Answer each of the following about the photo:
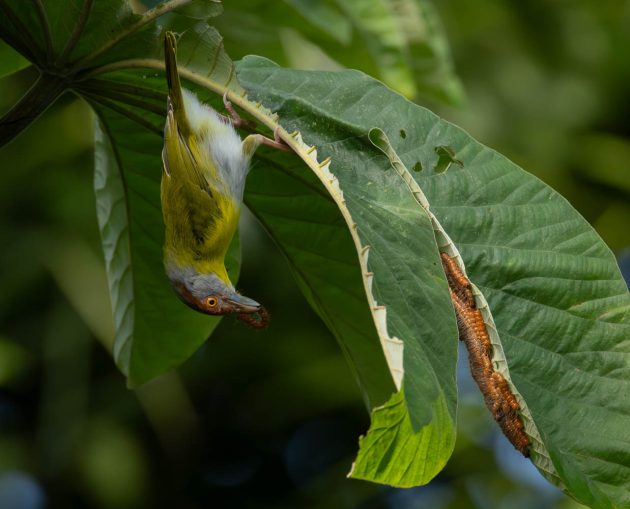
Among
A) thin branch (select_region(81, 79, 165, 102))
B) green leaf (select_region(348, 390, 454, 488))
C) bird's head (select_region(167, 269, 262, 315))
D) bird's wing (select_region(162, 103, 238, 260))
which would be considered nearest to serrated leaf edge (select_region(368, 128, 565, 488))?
green leaf (select_region(348, 390, 454, 488))

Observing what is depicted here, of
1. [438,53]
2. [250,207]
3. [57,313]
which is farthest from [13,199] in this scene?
[250,207]

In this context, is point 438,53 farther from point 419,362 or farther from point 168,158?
point 419,362

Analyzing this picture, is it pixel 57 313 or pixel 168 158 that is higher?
pixel 168 158

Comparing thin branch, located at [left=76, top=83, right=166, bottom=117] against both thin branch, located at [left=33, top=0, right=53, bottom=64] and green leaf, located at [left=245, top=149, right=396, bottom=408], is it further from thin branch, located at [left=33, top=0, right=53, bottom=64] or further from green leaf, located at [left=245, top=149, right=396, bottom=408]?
green leaf, located at [left=245, top=149, right=396, bottom=408]

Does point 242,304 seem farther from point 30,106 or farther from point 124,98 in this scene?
point 30,106

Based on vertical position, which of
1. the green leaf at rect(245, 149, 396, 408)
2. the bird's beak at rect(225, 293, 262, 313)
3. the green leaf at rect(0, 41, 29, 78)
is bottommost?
the bird's beak at rect(225, 293, 262, 313)

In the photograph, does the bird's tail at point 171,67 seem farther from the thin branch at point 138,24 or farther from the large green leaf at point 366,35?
the large green leaf at point 366,35
